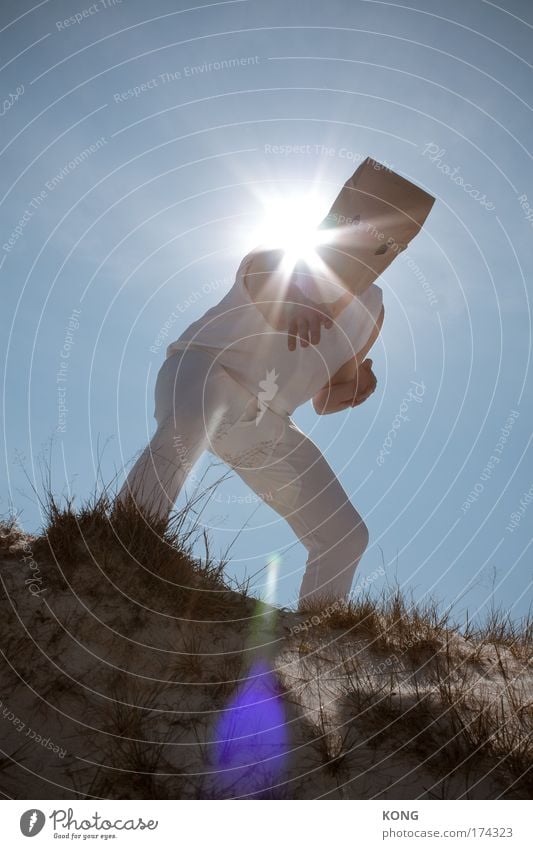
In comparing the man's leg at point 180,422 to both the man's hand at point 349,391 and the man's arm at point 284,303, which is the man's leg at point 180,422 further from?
the man's hand at point 349,391

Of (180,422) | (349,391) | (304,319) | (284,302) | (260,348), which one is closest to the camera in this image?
(180,422)

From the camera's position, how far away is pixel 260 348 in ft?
14.6

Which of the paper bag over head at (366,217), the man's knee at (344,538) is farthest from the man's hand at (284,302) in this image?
the man's knee at (344,538)

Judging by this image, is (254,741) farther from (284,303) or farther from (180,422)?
(284,303)

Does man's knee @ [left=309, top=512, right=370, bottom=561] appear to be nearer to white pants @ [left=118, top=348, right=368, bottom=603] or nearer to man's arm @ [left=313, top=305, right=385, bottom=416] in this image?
white pants @ [left=118, top=348, right=368, bottom=603]

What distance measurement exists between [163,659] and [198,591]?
485 millimetres

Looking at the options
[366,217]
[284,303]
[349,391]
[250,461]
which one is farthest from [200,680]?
[366,217]

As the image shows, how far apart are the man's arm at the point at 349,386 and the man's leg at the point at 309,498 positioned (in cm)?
61

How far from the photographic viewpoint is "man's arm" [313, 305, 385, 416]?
5109 mm

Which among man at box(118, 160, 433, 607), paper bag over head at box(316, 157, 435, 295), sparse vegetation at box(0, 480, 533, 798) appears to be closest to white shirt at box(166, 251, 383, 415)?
man at box(118, 160, 433, 607)

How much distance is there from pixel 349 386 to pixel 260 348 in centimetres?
107

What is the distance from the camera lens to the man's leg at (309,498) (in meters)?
4.18

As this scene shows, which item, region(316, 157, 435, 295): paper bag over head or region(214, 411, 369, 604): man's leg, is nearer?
region(214, 411, 369, 604): man's leg
